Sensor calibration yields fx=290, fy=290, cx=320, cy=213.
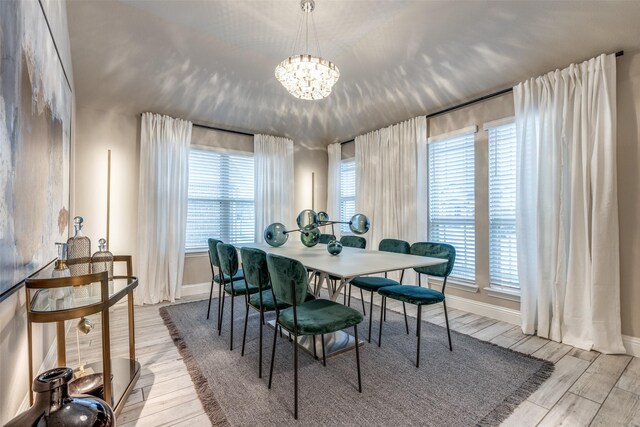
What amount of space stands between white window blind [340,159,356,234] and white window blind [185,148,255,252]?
63.1 inches

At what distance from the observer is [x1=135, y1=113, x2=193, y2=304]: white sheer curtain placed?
12.2ft

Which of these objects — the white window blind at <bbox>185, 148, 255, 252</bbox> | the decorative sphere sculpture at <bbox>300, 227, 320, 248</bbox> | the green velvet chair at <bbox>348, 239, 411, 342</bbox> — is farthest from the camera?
the white window blind at <bbox>185, 148, 255, 252</bbox>

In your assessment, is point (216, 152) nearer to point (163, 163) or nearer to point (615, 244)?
point (163, 163)

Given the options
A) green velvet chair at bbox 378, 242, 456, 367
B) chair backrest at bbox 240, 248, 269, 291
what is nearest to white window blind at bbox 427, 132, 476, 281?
green velvet chair at bbox 378, 242, 456, 367

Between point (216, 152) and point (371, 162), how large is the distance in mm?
2382

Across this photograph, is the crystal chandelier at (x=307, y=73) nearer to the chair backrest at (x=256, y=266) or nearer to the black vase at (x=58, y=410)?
the chair backrest at (x=256, y=266)

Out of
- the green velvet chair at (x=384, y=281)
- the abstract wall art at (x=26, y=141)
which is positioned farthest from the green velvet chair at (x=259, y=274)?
the abstract wall art at (x=26, y=141)

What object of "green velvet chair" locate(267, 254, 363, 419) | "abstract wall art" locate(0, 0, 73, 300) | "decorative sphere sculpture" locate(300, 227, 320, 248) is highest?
"abstract wall art" locate(0, 0, 73, 300)

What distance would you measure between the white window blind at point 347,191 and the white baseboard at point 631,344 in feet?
11.2

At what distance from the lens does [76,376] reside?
186cm

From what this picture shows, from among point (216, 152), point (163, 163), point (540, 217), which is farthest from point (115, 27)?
point (540, 217)

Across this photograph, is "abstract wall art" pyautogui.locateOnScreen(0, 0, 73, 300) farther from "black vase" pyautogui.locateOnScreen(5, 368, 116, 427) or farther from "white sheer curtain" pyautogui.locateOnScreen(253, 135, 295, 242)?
"white sheer curtain" pyautogui.locateOnScreen(253, 135, 295, 242)

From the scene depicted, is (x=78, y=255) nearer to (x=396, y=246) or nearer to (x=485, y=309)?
(x=396, y=246)

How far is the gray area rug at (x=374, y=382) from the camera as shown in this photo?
1627 millimetres
